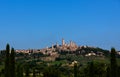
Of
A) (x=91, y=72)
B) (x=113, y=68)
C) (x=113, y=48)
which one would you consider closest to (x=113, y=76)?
(x=113, y=68)

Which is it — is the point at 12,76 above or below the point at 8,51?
below

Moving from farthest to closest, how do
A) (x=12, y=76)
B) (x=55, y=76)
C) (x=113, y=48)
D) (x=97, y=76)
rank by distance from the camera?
(x=55, y=76) < (x=97, y=76) < (x=12, y=76) < (x=113, y=48)

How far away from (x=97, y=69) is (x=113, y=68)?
130 feet

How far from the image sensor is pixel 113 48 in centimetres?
5672

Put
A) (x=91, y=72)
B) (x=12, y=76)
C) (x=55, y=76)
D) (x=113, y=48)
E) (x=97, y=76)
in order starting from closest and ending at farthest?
(x=113, y=48) < (x=12, y=76) < (x=91, y=72) < (x=97, y=76) < (x=55, y=76)

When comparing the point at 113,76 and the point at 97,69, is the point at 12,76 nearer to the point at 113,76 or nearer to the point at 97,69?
the point at 113,76

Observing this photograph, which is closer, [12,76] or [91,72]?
[12,76]

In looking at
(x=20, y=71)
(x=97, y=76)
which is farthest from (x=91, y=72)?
(x=20, y=71)

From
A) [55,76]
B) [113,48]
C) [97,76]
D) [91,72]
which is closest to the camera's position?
[113,48]

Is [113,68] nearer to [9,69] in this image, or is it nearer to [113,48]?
[113,48]

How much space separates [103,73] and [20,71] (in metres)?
22.8

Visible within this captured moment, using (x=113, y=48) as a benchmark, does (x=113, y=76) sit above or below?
below

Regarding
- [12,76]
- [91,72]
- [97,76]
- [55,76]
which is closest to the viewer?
[12,76]

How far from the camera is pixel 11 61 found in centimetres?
6406
